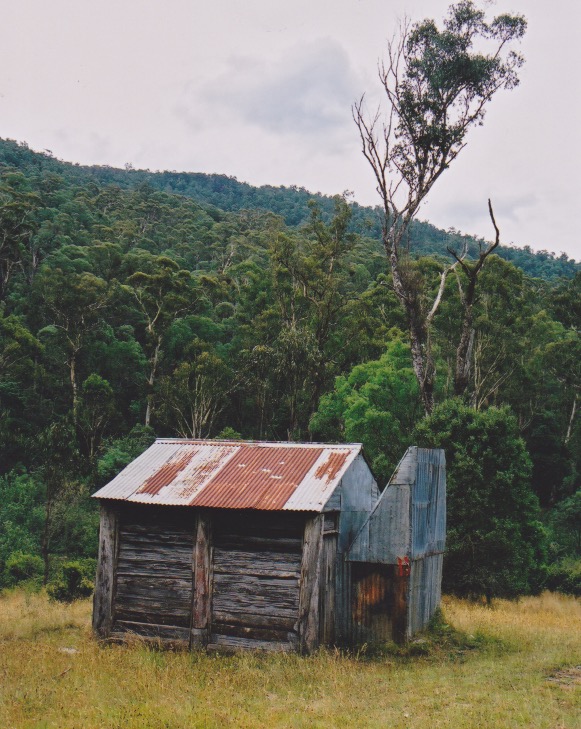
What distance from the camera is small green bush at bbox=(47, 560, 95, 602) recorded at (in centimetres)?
2052

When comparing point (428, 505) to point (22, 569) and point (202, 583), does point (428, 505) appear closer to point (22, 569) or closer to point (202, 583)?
point (202, 583)

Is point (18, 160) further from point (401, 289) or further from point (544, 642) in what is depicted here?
point (544, 642)

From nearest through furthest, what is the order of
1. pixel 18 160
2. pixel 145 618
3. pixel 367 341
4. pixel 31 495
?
pixel 145 618
pixel 31 495
pixel 367 341
pixel 18 160

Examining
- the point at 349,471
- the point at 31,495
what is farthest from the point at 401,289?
the point at 31,495

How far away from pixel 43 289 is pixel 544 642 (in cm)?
3771

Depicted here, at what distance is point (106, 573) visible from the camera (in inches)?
559

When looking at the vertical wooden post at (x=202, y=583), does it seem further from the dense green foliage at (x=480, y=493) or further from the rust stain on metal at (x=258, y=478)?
the dense green foliage at (x=480, y=493)

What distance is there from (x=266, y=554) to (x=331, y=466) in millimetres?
2208

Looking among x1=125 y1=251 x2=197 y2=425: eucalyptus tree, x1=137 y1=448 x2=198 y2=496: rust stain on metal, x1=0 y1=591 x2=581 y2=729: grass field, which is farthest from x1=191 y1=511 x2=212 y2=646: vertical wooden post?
x1=125 y1=251 x2=197 y2=425: eucalyptus tree

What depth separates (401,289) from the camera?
2403cm

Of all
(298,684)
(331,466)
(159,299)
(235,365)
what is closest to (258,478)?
(331,466)

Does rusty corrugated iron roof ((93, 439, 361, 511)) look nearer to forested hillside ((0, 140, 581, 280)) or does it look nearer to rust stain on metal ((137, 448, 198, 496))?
rust stain on metal ((137, 448, 198, 496))

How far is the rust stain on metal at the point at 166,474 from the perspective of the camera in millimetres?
14203

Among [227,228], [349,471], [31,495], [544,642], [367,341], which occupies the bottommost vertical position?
[31,495]
